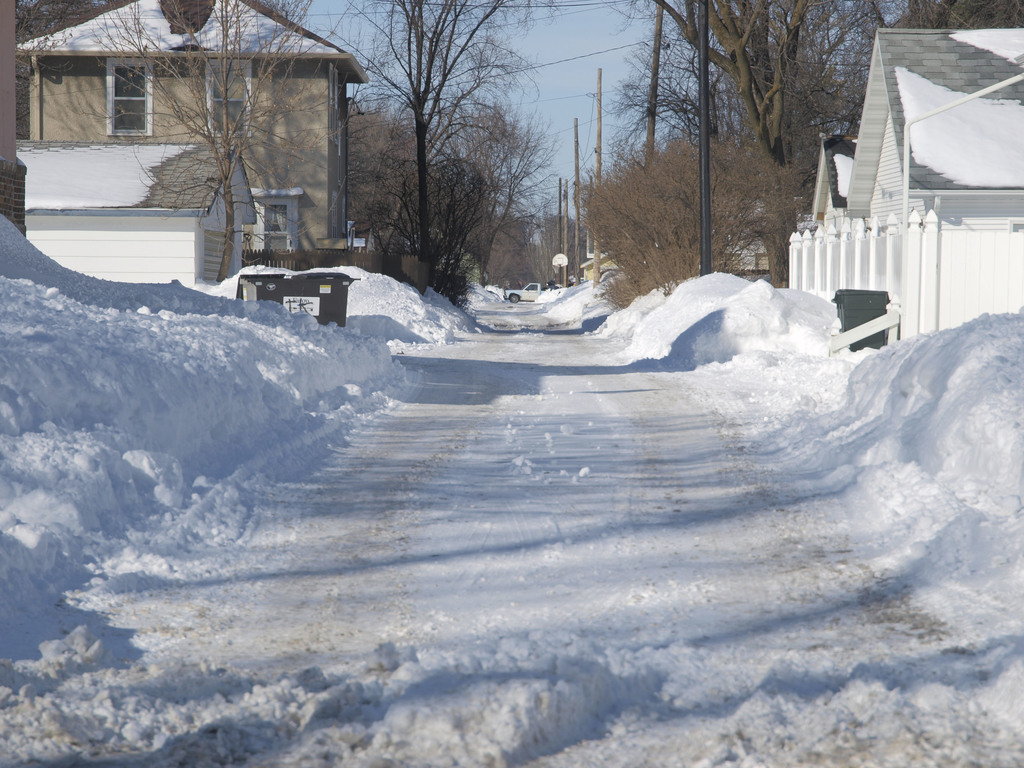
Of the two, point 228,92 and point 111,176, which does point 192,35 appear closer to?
point 228,92

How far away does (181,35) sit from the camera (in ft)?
95.4

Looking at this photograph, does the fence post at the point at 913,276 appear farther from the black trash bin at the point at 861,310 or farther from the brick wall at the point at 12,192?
the brick wall at the point at 12,192

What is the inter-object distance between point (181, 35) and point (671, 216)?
1573 centimetres

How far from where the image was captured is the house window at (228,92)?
24875 millimetres

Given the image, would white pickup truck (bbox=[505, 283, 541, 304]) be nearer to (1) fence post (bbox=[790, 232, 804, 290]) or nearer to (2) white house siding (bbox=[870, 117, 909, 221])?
(2) white house siding (bbox=[870, 117, 909, 221])

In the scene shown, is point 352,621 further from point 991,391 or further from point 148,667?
point 991,391

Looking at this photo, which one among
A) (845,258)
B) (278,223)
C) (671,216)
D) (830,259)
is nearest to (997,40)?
(671,216)

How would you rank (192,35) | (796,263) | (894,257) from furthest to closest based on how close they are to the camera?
(192,35), (796,263), (894,257)

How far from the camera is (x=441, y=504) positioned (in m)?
6.26

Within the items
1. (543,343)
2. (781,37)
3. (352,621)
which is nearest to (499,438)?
(352,621)

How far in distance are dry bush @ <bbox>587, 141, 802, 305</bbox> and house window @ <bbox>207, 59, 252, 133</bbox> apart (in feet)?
32.2

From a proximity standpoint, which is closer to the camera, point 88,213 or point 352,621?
point 352,621

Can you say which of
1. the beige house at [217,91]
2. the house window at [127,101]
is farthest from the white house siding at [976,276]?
the house window at [127,101]

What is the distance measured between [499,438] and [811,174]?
33.2m
